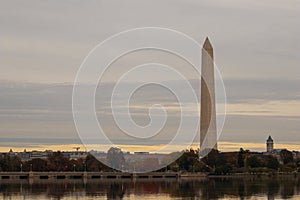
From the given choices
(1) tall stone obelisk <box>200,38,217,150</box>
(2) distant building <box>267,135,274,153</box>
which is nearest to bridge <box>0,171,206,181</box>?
(1) tall stone obelisk <box>200,38,217,150</box>

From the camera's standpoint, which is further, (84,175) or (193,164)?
(193,164)

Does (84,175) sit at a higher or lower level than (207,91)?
lower

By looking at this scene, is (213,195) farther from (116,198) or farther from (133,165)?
(133,165)

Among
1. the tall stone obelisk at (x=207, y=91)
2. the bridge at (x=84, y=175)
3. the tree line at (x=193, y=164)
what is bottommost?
the bridge at (x=84, y=175)

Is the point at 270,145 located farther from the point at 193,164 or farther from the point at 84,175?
the point at 84,175

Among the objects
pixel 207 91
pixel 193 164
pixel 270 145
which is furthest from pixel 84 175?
pixel 270 145

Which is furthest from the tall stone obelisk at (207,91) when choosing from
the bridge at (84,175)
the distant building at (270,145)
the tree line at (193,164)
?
the distant building at (270,145)

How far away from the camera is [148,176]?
102750mm

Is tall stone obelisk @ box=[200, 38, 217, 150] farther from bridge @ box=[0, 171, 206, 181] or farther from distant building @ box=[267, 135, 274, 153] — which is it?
distant building @ box=[267, 135, 274, 153]

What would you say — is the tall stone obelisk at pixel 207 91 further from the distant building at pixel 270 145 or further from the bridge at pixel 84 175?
the distant building at pixel 270 145

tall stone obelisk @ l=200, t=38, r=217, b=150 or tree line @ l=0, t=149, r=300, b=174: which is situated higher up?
tall stone obelisk @ l=200, t=38, r=217, b=150

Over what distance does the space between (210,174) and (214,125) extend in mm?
8755

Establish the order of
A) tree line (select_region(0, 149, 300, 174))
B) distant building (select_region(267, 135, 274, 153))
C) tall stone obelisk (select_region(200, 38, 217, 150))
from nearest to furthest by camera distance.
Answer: tall stone obelisk (select_region(200, 38, 217, 150)) < tree line (select_region(0, 149, 300, 174)) < distant building (select_region(267, 135, 274, 153))

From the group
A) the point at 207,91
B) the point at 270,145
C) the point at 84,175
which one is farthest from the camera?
the point at 270,145
